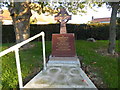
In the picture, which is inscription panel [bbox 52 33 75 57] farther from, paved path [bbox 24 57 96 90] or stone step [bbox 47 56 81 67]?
paved path [bbox 24 57 96 90]

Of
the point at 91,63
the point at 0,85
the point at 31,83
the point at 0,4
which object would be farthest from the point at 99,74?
the point at 0,4

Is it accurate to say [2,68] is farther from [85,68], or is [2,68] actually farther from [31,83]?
[85,68]

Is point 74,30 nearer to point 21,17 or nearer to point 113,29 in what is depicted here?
point 21,17

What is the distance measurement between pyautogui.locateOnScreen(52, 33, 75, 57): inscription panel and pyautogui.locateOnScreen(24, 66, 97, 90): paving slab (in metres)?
1.21

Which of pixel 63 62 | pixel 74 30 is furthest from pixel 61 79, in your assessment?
pixel 74 30

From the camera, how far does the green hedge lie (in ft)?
37.6

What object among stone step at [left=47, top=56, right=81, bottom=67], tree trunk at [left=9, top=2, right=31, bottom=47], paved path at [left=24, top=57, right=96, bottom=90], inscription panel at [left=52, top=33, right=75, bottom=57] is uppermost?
tree trunk at [left=9, top=2, right=31, bottom=47]

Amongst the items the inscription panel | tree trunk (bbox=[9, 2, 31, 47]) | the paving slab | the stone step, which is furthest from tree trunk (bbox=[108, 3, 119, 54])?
tree trunk (bbox=[9, 2, 31, 47])

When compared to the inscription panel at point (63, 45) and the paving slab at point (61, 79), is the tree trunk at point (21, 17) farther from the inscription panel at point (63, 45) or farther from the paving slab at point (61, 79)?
the paving slab at point (61, 79)

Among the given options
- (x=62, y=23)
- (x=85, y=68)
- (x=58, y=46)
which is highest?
(x=62, y=23)

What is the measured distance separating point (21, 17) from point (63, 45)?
10.8ft

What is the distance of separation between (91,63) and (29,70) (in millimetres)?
2169

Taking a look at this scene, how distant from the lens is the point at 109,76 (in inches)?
137

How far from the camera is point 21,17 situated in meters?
7.08
